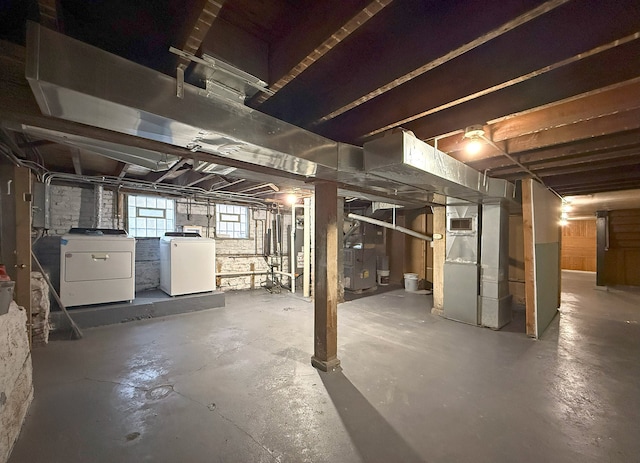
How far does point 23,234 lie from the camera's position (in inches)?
111

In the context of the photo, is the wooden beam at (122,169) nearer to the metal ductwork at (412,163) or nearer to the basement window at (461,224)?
the metal ductwork at (412,163)

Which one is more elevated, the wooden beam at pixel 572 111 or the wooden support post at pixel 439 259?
the wooden beam at pixel 572 111

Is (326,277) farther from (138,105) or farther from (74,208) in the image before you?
(74,208)

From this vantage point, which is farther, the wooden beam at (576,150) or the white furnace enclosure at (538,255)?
the white furnace enclosure at (538,255)

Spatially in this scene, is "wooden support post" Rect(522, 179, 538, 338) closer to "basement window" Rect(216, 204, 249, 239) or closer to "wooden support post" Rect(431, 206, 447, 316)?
"wooden support post" Rect(431, 206, 447, 316)

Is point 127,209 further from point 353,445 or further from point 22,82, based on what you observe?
point 353,445

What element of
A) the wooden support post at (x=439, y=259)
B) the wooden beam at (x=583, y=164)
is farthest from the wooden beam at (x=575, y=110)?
the wooden support post at (x=439, y=259)

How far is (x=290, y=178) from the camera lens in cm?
266

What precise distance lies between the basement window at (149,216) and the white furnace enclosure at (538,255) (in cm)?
595

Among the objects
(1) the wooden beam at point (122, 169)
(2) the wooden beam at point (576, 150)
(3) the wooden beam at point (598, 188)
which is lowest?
(2) the wooden beam at point (576, 150)

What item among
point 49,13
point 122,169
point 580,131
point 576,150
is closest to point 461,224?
point 576,150

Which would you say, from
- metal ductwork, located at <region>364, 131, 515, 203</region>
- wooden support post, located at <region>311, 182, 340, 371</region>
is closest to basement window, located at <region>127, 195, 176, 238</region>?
wooden support post, located at <region>311, 182, 340, 371</region>

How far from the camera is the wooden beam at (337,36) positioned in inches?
37.0

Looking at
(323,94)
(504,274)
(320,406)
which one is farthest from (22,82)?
(504,274)
